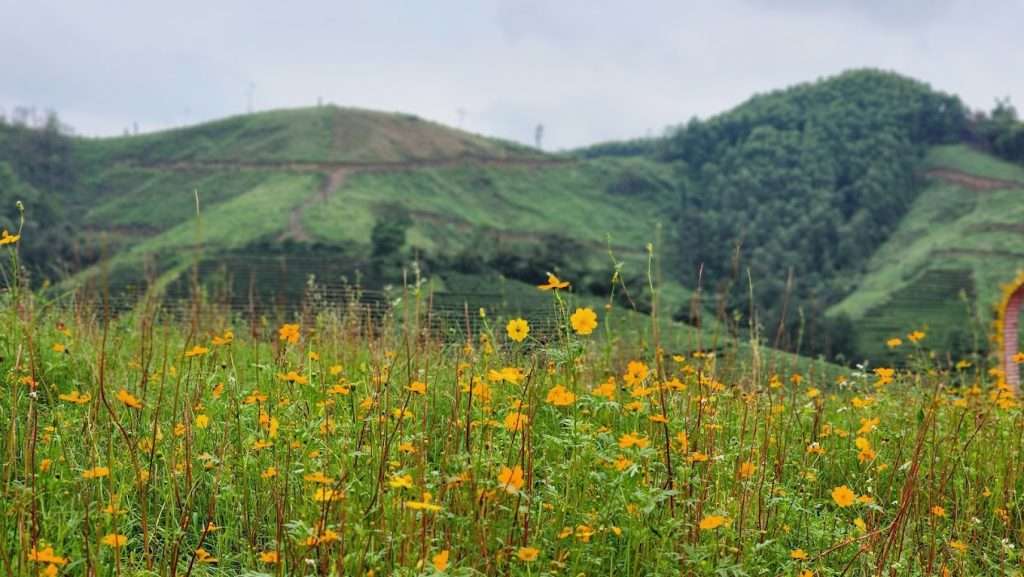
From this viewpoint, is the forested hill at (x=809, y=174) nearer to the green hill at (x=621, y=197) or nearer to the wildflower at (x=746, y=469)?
the green hill at (x=621, y=197)

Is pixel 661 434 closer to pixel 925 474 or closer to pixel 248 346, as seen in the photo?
pixel 925 474

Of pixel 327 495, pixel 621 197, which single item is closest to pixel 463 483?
pixel 327 495

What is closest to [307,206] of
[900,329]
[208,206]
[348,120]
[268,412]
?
[208,206]

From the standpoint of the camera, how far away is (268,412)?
12.3 ft

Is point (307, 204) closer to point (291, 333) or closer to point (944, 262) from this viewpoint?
point (944, 262)

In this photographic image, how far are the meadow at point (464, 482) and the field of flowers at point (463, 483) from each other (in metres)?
0.01

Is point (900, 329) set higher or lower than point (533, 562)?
lower

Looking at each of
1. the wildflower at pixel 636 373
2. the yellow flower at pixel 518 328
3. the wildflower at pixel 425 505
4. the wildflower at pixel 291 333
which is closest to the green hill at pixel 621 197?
the wildflower at pixel 291 333

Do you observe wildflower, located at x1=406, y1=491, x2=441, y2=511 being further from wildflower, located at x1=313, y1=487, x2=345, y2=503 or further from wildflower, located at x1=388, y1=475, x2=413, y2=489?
wildflower, located at x1=313, y1=487, x2=345, y2=503

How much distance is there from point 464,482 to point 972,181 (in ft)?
365

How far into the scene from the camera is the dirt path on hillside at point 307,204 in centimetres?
7238

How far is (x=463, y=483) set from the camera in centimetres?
289

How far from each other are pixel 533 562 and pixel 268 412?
4.80 ft

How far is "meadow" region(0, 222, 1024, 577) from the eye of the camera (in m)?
2.67
